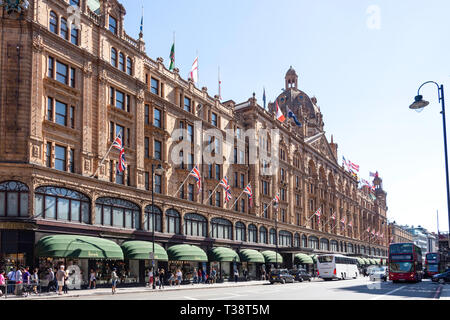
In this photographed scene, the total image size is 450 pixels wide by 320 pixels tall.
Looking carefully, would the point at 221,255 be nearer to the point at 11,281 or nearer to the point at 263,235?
the point at 263,235

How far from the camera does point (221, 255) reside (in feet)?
173

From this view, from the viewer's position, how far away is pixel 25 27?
117ft

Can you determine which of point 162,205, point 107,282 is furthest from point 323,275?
point 107,282

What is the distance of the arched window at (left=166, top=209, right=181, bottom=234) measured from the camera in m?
48.4

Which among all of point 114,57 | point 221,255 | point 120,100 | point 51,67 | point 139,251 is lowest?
point 221,255

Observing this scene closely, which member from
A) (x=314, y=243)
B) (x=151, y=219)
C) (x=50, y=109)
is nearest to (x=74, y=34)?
(x=50, y=109)

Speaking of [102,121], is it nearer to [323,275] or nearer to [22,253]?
[22,253]

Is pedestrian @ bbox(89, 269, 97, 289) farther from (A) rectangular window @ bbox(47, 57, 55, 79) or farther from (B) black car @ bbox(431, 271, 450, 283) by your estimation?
(B) black car @ bbox(431, 271, 450, 283)

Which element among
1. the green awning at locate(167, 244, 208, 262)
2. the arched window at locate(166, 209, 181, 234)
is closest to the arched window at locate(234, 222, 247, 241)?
the arched window at locate(166, 209, 181, 234)

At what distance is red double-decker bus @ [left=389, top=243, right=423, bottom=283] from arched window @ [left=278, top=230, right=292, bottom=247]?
25.9m

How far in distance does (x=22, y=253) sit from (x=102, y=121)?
1351 centimetres

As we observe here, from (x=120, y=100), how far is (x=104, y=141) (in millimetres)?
5108

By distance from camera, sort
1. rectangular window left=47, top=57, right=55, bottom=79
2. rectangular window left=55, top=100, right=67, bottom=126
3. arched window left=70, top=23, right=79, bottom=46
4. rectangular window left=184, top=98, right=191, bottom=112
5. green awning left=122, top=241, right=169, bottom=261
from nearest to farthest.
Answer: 1. rectangular window left=47, top=57, right=55, bottom=79
2. rectangular window left=55, top=100, right=67, bottom=126
3. arched window left=70, top=23, right=79, bottom=46
4. green awning left=122, top=241, right=169, bottom=261
5. rectangular window left=184, top=98, right=191, bottom=112

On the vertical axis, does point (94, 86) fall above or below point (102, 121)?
above
